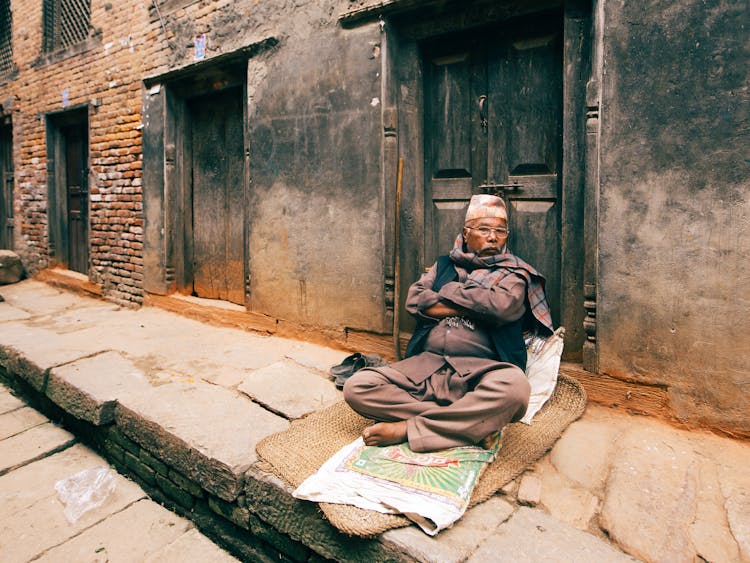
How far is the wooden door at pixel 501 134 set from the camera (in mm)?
3248

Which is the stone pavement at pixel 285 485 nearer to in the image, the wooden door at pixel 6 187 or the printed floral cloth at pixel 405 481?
the printed floral cloth at pixel 405 481

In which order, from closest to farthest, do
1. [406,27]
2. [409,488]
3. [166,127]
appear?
[409,488] < [406,27] < [166,127]

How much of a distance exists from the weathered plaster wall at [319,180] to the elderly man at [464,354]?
1106 millimetres

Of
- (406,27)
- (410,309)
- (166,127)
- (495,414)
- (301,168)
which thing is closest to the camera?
(495,414)

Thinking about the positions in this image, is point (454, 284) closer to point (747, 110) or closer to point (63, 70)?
point (747, 110)

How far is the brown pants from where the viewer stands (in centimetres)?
221

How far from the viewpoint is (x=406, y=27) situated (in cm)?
368

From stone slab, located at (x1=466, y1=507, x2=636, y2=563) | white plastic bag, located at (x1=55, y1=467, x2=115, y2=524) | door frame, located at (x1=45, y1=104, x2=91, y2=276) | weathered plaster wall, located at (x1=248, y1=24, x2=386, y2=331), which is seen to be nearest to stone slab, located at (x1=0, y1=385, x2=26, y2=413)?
white plastic bag, located at (x1=55, y1=467, x2=115, y2=524)

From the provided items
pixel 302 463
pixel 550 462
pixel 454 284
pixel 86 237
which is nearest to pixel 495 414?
pixel 550 462

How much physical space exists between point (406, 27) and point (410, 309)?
225 cm

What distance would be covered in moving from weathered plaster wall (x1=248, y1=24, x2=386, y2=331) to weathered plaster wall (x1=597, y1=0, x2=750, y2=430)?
64.7 inches

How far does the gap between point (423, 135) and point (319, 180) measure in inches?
37.6

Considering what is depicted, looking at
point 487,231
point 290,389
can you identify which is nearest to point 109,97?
point 290,389

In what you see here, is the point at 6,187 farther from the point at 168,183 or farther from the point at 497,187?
the point at 497,187
